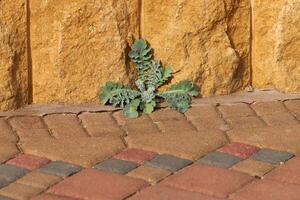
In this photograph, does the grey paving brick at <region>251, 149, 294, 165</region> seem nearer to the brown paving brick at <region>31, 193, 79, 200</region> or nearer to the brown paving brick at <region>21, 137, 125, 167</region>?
the brown paving brick at <region>21, 137, 125, 167</region>

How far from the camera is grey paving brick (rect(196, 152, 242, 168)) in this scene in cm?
386

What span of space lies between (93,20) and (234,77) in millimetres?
773

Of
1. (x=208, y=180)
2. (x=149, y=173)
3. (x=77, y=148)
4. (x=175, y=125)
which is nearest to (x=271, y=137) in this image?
(x=175, y=125)

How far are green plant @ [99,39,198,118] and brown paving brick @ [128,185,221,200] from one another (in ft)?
2.63

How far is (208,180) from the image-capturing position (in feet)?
12.1

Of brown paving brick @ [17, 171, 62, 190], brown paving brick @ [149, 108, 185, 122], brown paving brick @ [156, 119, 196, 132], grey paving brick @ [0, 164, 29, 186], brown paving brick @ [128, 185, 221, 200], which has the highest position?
brown paving brick @ [149, 108, 185, 122]

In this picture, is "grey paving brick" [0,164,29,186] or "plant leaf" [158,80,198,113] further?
"plant leaf" [158,80,198,113]

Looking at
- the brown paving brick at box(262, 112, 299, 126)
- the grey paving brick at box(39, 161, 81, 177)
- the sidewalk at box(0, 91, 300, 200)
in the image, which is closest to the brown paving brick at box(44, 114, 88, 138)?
the sidewalk at box(0, 91, 300, 200)

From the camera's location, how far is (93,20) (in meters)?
4.40

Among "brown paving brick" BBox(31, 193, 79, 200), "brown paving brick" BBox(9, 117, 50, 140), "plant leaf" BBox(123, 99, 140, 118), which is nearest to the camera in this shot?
"brown paving brick" BBox(31, 193, 79, 200)

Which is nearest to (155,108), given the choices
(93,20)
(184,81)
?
(184,81)

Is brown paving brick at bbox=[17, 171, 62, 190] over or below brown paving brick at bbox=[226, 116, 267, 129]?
below

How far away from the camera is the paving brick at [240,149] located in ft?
13.0

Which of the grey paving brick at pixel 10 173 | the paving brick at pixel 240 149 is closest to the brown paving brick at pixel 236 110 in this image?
the paving brick at pixel 240 149
